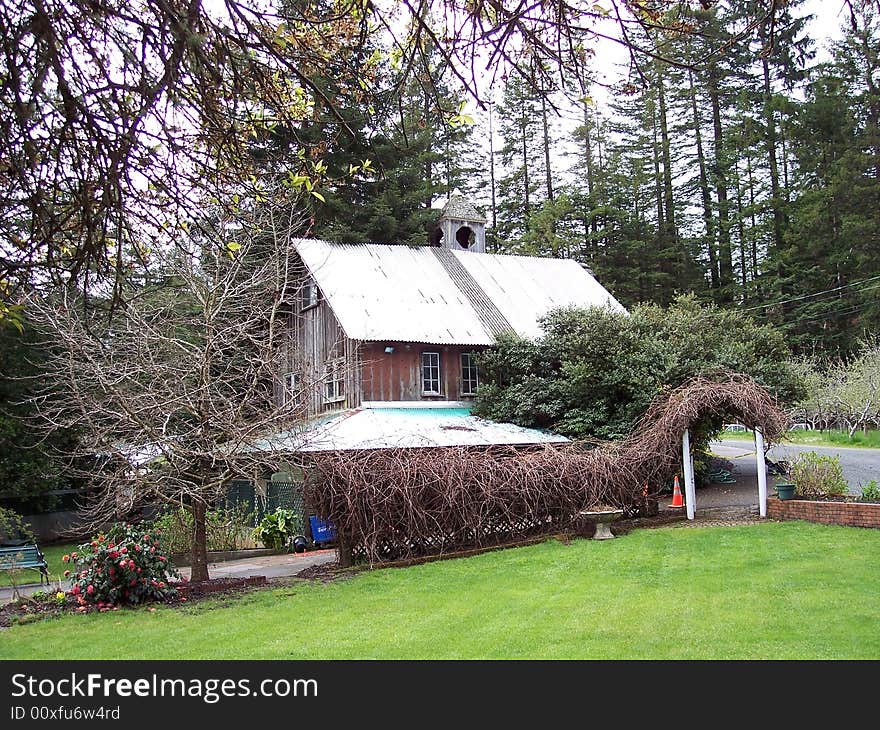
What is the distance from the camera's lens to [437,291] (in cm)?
2459

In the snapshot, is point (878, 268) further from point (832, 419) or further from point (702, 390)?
point (702, 390)

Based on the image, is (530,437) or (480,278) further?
(480,278)

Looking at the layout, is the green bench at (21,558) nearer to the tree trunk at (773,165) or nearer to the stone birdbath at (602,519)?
the stone birdbath at (602,519)

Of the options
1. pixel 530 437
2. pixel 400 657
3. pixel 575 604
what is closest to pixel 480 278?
pixel 530 437

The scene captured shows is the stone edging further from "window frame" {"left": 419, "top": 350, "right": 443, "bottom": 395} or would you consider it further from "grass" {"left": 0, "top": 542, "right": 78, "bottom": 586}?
"window frame" {"left": 419, "top": 350, "right": 443, "bottom": 395}

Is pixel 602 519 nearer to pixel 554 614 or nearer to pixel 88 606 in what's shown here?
pixel 554 614

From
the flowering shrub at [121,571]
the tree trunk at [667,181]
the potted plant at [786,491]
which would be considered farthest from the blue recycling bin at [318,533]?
the tree trunk at [667,181]

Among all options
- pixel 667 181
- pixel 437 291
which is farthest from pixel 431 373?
pixel 667 181

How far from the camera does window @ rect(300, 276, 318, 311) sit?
24141 millimetres

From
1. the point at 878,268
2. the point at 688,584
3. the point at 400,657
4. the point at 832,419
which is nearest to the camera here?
the point at 400,657
